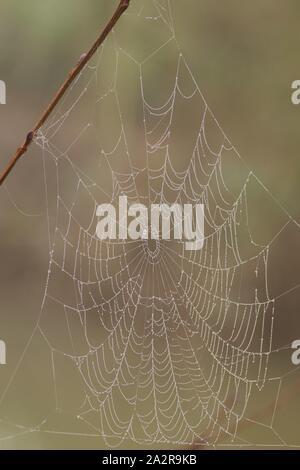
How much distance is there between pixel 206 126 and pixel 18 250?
2.99 ft

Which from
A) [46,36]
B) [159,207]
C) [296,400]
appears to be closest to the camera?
[159,207]

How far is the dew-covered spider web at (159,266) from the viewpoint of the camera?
271 centimetres

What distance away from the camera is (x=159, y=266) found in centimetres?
283

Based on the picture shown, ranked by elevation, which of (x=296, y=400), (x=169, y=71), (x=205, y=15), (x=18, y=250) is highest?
(x=205, y=15)

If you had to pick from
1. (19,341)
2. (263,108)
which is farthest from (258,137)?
(19,341)

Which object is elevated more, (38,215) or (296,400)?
(38,215)

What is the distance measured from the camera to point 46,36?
3.13 meters

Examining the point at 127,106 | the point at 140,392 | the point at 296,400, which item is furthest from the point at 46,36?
the point at 296,400

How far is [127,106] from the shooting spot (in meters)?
3.00

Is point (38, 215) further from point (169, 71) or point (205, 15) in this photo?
point (205, 15)

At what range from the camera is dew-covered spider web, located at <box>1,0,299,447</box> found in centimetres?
271

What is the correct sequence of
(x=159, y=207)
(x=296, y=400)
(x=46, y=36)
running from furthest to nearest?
(x=46, y=36), (x=296, y=400), (x=159, y=207)

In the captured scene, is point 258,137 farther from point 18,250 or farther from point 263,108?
point 18,250

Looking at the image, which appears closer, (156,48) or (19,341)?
(156,48)
